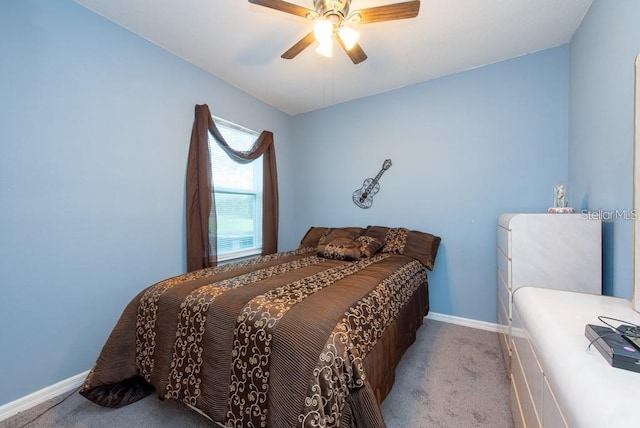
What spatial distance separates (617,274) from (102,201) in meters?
3.31

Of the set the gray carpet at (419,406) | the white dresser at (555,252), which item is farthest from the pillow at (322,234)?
the white dresser at (555,252)

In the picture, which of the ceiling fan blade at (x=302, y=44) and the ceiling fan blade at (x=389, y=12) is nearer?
the ceiling fan blade at (x=389, y=12)

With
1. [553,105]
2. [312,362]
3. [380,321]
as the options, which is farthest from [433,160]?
[312,362]

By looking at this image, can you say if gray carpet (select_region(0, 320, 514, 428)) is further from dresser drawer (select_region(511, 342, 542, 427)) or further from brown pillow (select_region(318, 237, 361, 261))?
brown pillow (select_region(318, 237, 361, 261))

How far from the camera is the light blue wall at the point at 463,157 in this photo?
87.8 inches

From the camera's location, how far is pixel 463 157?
2559 millimetres

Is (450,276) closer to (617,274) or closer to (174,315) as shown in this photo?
(617,274)

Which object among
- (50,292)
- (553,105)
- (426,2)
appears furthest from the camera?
(553,105)

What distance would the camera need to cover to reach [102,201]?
1840 millimetres

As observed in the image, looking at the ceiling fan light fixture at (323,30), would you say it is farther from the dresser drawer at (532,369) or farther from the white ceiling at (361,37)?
the dresser drawer at (532,369)

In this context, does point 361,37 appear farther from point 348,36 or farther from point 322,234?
point 322,234

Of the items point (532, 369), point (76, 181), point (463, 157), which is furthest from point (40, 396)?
point (463, 157)

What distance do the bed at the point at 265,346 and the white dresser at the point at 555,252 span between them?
0.76 metres

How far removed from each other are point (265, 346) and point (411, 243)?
192 cm
